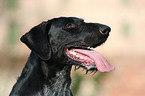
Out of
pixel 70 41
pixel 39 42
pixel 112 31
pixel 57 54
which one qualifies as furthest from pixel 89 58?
pixel 112 31

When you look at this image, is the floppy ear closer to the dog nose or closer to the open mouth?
the open mouth

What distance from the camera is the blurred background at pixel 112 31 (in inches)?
526

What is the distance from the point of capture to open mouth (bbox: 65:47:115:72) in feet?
16.8

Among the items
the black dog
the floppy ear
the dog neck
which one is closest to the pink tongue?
the black dog

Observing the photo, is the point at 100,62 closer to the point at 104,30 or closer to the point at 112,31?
the point at 104,30

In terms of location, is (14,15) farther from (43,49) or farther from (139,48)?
(43,49)

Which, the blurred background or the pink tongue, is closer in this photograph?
the pink tongue

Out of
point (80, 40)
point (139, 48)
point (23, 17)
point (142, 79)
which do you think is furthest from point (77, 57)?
point (23, 17)

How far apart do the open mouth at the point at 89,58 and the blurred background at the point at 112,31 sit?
245 inches

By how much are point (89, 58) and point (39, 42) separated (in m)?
0.83

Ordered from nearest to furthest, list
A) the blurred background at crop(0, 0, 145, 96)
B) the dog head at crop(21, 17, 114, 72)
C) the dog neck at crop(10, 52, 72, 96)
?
the dog neck at crop(10, 52, 72, 96)
the dog head at crop(21, 17, 114, 72)
the blurred background at crop(0, 0, 145, 96)

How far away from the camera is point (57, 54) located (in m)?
5.26

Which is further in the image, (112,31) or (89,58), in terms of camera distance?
(112,31)

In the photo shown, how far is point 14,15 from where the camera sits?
21.6 meters
